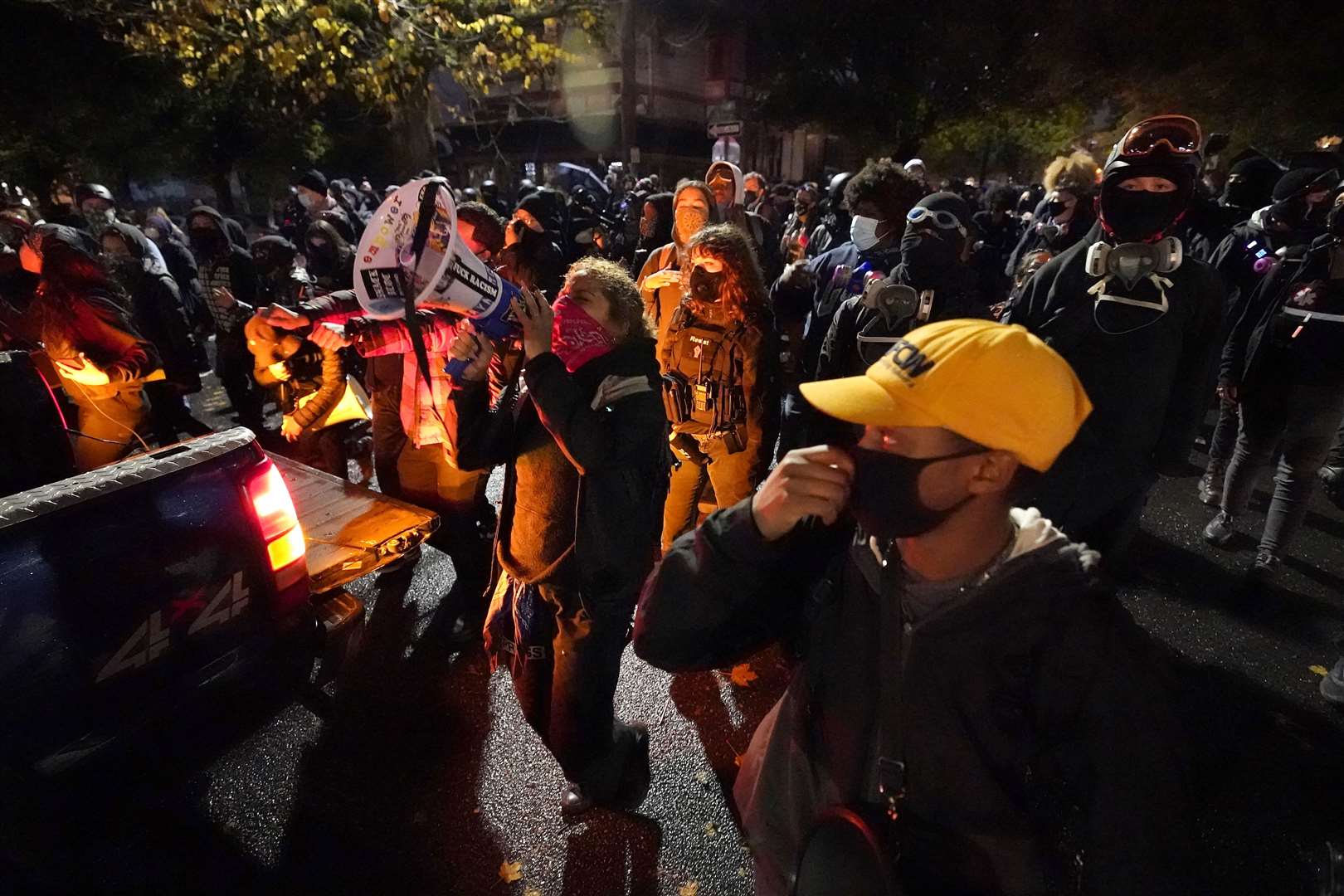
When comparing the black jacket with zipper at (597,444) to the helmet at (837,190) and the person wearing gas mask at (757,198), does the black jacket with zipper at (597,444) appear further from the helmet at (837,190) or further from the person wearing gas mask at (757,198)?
the person wearing gas mask at (757,198)

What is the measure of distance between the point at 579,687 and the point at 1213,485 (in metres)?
5.80

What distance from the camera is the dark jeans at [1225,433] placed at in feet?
17.6

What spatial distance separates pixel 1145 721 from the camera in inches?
50.1

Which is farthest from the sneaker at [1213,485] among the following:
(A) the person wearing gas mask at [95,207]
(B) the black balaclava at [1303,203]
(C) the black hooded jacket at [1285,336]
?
(A) the person wearing gas mask at [95,207]

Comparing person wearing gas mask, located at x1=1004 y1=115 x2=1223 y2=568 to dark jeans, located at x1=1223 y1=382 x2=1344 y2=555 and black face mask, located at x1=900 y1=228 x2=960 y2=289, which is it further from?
dark jeans, located at x1=1223 y1=382 x2=1344 y2=555

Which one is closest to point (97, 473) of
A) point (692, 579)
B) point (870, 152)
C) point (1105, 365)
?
point (692, 579)

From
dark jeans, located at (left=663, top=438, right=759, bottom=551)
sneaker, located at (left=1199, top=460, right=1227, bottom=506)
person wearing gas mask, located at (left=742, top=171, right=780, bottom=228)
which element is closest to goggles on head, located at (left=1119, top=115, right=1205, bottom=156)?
dark jeans, located at (left=663, top=438, right=759, bottom=551)

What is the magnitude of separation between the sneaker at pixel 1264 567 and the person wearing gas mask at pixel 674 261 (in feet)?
13.5

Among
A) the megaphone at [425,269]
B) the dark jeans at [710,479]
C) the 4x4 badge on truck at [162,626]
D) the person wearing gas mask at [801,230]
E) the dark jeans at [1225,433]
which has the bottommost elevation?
the dark jeans at [1225,433]

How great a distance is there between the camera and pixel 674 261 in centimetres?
516

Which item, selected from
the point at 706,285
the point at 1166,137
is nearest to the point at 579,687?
the point at 706,285

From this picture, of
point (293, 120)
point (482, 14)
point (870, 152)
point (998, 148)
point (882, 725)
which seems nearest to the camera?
point (882, 725)

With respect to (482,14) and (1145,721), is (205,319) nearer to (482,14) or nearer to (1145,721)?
(482,14)

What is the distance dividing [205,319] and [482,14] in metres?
6.29
